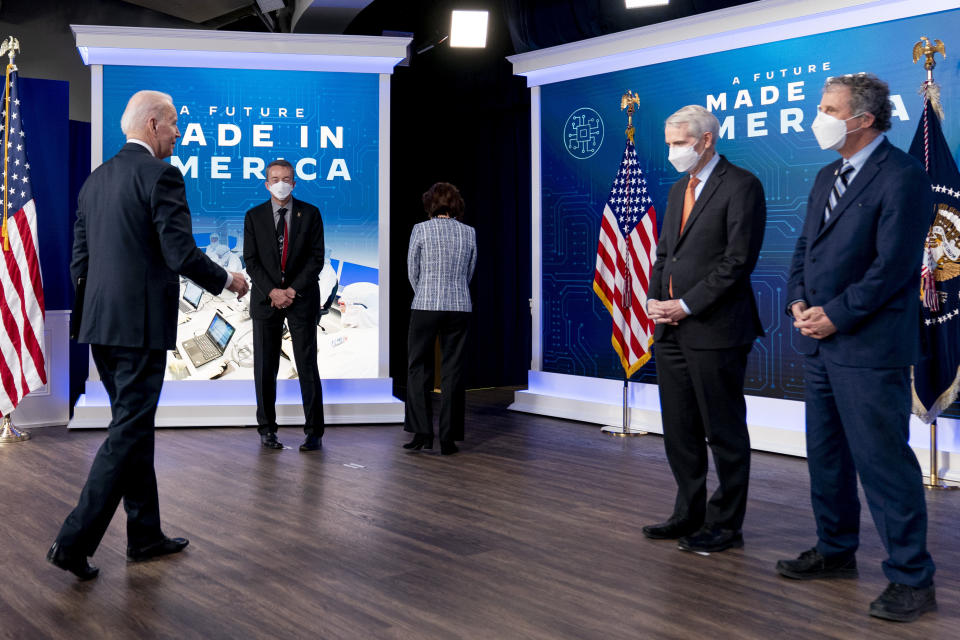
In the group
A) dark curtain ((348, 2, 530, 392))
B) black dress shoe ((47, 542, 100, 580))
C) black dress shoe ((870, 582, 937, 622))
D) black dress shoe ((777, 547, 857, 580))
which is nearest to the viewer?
black dress shoe ((870, 582, 937, 622))

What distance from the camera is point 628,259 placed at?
6.07 meters

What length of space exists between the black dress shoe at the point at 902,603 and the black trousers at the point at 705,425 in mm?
656

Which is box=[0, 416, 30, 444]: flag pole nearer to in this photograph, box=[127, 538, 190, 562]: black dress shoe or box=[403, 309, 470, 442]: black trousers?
box=[403, 309, 470, 442]: black trousers

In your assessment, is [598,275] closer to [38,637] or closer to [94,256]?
[94,256]

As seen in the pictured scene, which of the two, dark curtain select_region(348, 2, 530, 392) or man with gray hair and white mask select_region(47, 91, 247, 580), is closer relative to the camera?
man with gray hair and white mask select_region(47, 91, 247, 580)

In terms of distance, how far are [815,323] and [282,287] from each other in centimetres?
336

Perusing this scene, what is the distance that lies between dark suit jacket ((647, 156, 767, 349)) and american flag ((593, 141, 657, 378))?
2.72 m

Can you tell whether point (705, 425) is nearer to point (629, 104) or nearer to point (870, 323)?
point (870, 323)

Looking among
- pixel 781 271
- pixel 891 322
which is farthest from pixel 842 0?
pixel 891 322

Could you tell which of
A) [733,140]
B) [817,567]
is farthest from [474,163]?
[817,567]

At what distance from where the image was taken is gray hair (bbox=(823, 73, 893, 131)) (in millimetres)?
2645

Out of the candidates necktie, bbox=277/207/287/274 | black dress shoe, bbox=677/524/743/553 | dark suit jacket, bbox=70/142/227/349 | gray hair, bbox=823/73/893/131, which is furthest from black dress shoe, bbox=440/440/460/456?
gray hair, bbox=823/73/893/131

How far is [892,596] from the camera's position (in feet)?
8.29

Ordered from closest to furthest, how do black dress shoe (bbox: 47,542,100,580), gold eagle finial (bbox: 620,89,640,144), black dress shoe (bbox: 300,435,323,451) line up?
black dress shoe (bbox: 47,542,100,580) < black dress shoe (bbox: 300,435,323,451) < gold eagle finial (bbox: 620,89,640,144)
